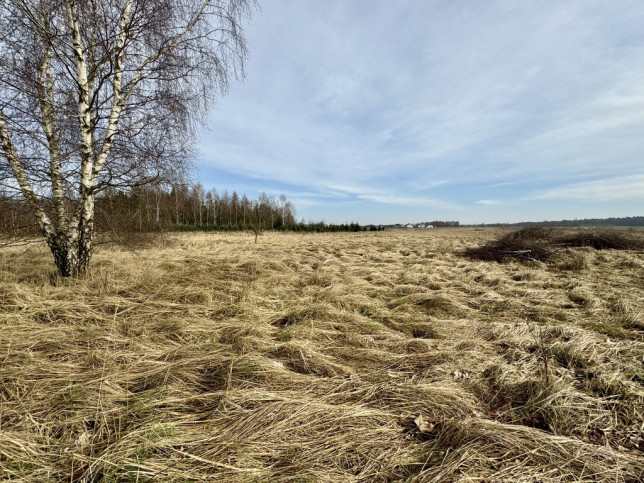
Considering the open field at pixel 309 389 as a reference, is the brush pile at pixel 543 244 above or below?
above

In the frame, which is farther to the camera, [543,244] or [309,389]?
[543,244]

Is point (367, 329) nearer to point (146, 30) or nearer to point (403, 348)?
point (403, 348)

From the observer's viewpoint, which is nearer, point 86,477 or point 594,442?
point 86,477

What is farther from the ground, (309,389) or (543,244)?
(543,244)

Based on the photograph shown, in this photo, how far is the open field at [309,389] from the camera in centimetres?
147

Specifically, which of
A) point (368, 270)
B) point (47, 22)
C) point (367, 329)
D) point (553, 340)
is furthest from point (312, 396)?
point (47, 22)

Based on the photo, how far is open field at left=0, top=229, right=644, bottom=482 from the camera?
1.47 metres

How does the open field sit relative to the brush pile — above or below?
below

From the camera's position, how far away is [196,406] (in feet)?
6.26

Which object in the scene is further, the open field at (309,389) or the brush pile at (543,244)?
the brush pile at (543,244)

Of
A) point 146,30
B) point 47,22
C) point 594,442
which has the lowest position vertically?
point 594,442

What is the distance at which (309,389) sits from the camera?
2.14 metres

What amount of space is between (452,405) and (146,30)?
→ 736 cm

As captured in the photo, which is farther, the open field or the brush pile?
the brush pile
